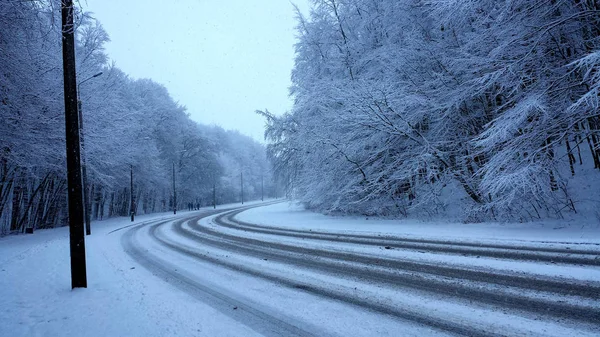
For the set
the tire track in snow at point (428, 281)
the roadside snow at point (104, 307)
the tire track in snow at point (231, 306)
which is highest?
the roadside snow at point (104, 307)

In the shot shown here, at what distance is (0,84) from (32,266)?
578 centimetres

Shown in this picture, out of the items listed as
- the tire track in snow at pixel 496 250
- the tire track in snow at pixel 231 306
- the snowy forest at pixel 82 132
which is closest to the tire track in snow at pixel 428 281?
the tire track in snow at pixel 496 250

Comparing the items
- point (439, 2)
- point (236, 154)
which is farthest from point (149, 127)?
point (236, 154)

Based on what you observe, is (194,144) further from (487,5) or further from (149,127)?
(487,5)

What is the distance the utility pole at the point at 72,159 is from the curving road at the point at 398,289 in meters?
1.55

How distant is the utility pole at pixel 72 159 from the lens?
552 cm

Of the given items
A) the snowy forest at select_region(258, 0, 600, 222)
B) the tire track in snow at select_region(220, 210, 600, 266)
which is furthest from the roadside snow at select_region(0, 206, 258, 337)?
the snowy forest at select_region(258, 0, 600, 222)

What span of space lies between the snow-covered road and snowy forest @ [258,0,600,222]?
11.1 ft

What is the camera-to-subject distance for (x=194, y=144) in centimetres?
4819

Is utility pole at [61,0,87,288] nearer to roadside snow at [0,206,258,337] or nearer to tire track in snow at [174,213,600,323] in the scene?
roadside snow at [0,206,258,337]

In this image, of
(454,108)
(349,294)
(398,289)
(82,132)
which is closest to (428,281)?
(398,289)

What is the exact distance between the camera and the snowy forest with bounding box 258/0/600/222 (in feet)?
27.9

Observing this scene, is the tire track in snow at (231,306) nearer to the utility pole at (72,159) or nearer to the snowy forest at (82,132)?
the utility pole at (72,159)

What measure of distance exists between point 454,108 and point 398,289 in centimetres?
997
